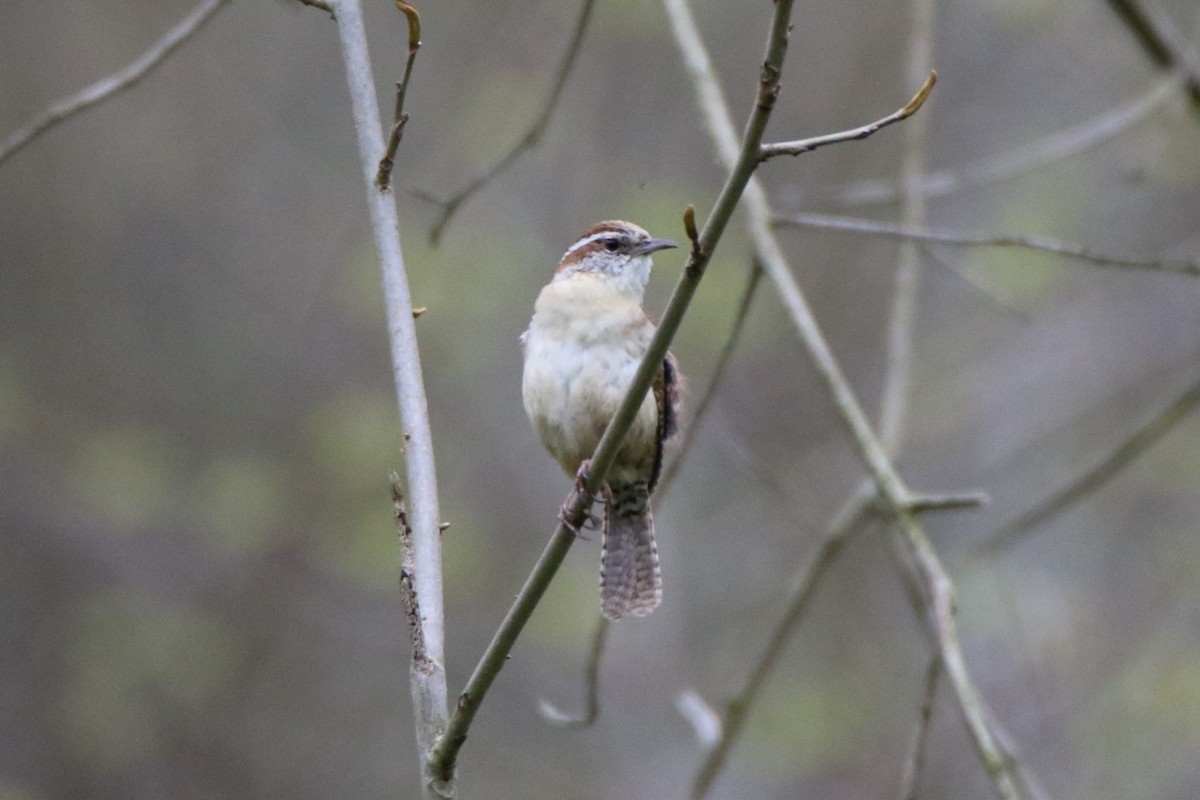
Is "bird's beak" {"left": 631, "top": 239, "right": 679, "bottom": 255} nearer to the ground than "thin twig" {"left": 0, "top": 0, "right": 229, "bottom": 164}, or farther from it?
nearer to the ground

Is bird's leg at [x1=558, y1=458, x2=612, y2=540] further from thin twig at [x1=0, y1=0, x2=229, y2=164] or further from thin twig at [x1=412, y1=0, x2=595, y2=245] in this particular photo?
thin twig at [x1=0, y1=0, x2=229, y2=164]

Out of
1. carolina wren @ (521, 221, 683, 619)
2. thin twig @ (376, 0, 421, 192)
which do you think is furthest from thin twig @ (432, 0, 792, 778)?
carolina wren @ (521, 221, 683, 619)

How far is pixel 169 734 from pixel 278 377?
2.65 m

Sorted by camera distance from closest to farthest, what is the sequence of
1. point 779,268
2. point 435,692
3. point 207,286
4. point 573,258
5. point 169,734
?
point 435,692, point 779,268, point 573,258, point 169,734, point 207,286

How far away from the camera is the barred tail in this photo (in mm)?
4691

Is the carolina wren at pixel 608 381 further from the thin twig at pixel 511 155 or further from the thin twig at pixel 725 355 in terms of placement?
the thin twig at pixel 511 155

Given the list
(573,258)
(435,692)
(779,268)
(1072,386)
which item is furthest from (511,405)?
(435,692)

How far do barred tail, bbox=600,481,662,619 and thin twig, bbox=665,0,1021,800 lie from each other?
88 cm

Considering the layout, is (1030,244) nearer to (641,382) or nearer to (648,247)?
(648,247)

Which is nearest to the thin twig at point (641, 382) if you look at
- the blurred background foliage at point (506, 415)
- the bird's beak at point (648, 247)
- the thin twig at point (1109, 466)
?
the bird's beak at point (648, 247)

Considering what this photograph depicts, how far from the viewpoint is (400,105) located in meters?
2.73

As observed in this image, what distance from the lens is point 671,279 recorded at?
9.95 meters

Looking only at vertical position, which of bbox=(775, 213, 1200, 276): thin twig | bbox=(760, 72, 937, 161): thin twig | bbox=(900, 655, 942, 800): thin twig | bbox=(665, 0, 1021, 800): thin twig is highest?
bbox=(760, 72, 937, 161): thin twig

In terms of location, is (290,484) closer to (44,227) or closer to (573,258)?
(44,227)
